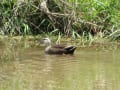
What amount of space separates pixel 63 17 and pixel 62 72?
17.3 feet

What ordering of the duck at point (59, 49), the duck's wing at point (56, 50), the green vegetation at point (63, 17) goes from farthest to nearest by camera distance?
the green vegetation at point (63, 17)
the duck's wing at point (56, 50)
the duck at point (59, 49)

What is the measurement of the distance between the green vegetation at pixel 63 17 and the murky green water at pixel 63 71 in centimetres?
211

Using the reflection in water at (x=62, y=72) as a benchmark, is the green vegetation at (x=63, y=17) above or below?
below

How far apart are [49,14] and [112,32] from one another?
1801 mm

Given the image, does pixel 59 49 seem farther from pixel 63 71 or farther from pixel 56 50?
pixel 63 71

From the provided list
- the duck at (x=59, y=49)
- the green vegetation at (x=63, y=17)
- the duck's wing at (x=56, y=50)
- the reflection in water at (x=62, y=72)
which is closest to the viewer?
the reflection in water at (x=62, y=72)

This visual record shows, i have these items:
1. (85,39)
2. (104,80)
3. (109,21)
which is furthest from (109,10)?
(104,80)

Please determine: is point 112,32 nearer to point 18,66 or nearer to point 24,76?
point 18,66

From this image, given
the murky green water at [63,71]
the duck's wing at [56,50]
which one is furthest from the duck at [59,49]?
the murky green water at [63,71]

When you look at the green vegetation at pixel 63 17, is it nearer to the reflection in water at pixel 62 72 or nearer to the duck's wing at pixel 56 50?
the duck's wing at pixel 56 50

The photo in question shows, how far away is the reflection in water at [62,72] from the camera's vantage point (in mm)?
6949

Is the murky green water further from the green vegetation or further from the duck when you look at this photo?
the green vegetation

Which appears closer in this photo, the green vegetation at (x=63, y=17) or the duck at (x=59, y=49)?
the duck at (x=59, y=49)

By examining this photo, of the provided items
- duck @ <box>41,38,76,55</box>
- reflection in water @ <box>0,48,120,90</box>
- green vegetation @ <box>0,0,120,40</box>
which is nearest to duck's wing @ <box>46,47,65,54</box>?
duck @ <box>41,38,76,55</box>
